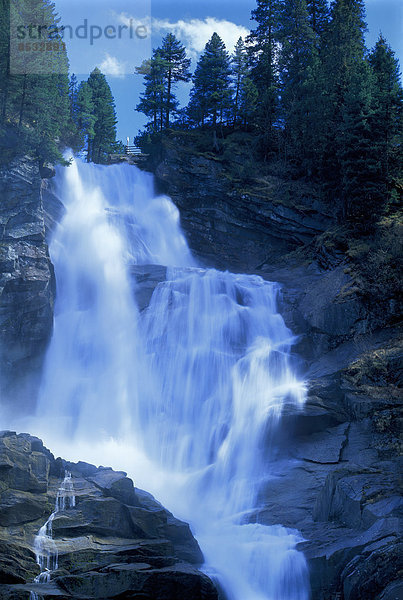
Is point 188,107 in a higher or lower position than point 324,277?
higher

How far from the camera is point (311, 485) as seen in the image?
1505 centimetres

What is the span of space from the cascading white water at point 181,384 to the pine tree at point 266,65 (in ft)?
38.0

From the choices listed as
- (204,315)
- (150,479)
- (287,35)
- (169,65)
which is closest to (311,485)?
(150,479)

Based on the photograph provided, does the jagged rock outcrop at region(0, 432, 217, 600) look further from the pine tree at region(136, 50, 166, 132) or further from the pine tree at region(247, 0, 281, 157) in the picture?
A: the pine tree at region(136, 50, 166, 132)

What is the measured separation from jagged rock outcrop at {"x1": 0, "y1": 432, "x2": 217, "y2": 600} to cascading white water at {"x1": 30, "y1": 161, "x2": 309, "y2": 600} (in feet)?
4.91

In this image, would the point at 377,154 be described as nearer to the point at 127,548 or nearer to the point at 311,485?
the point at 311,485

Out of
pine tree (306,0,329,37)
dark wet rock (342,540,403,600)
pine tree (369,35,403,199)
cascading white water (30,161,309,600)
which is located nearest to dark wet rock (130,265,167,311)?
cascading white water (30,161,309,600)

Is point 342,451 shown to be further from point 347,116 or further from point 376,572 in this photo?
point 347,116

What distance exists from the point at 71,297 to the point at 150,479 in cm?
1234

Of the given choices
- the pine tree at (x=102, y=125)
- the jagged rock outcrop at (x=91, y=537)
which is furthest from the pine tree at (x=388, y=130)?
the pine tree at (x=102, y=125)

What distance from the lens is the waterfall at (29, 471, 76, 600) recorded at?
34.3ft

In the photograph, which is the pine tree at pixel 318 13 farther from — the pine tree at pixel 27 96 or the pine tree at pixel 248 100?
the pine tree at pixel 27 96

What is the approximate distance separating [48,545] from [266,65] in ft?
121

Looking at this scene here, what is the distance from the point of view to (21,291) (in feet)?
75.0
